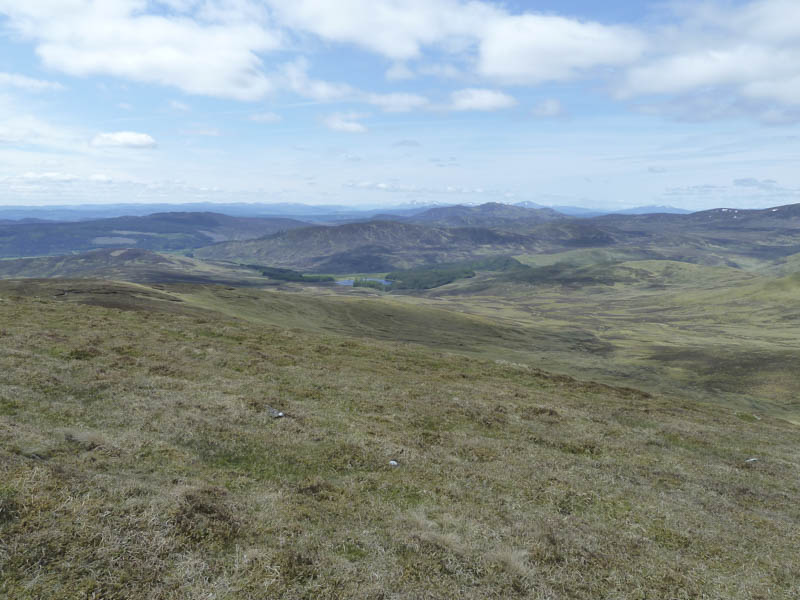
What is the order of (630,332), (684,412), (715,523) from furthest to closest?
(630,332), (684,412), (715,523)

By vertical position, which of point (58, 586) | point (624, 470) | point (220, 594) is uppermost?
point (58, 586)

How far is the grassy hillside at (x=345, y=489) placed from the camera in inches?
426

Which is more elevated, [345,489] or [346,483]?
[345,489]

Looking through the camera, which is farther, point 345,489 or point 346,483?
point 346,483

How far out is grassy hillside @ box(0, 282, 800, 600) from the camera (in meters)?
10.8

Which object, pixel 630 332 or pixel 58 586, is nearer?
pixel 58 586

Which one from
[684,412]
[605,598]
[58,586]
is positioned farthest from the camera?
[684,412]

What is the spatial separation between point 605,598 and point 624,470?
1255 cm

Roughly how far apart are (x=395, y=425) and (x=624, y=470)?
Answer: 12.1 m

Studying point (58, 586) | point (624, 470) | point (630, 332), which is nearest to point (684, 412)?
point (624, 470)

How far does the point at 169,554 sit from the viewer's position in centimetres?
1077

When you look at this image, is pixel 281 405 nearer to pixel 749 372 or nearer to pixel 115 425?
pixel 115 425

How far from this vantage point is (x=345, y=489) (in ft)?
54.5

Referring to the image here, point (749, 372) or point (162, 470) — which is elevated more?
point (162, 470)
